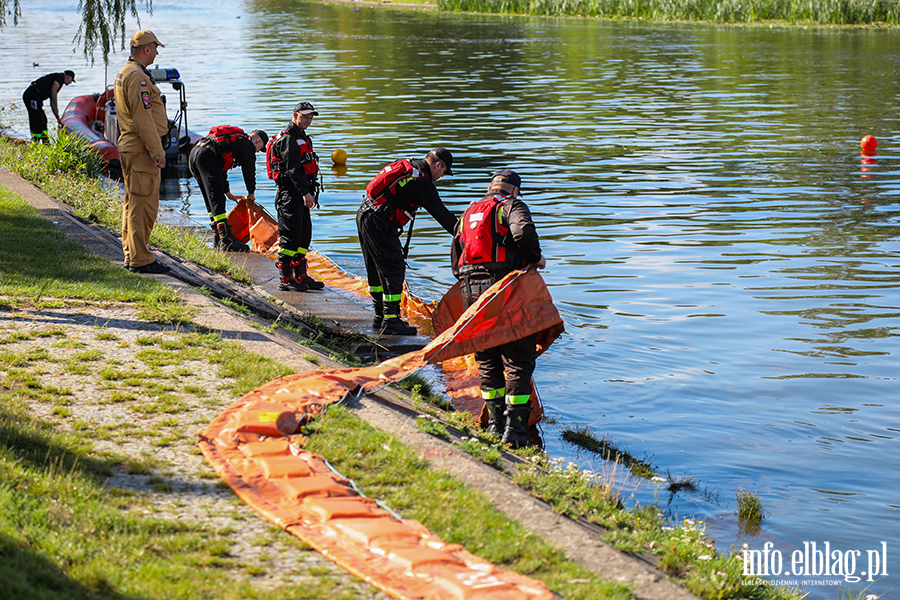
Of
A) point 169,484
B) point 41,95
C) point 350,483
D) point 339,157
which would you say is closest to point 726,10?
point 339,157

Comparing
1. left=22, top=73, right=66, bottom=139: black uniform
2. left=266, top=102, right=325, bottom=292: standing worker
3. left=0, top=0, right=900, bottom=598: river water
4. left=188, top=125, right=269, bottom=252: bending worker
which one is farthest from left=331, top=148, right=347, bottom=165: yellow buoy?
left=266, top=102, right=325, bottom=292: standing worker

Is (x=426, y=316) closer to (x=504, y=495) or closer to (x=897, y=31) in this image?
(x=504, y=495)

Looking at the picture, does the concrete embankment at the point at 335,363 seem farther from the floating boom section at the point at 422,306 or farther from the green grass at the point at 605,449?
the green grass at the point at 605,449

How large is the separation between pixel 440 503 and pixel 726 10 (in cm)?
5406

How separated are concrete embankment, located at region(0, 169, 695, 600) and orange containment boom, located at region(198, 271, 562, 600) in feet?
1.45

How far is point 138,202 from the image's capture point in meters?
9.08

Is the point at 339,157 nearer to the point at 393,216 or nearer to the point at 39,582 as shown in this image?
the point at 393,216

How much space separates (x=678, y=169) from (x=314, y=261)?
10.5m

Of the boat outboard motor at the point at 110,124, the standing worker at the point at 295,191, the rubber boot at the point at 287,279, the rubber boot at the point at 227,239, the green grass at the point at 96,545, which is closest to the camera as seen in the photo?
the green grass at the point at 96,545

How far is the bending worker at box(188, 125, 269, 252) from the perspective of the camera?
12.5 metres

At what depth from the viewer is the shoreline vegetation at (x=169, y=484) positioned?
3.98 metres

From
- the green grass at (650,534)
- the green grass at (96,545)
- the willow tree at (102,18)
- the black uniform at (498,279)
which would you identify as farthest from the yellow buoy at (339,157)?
the green grass at (96,545)

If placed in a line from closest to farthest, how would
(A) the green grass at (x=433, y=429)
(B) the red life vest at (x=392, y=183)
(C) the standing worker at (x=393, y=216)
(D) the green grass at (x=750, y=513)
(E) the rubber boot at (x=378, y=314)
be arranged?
(A) the green grass at (x=433, y=429), (D) the green grass at (x=750, y=513), (C) the standing worker at (x=393, y=216), (B) the red life vest at (x=392, y=183), (E) the rubber boot at (x=378, y=314)

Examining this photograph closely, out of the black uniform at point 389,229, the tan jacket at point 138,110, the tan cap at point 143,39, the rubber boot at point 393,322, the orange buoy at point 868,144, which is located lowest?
the rubber boot at point 393,322
